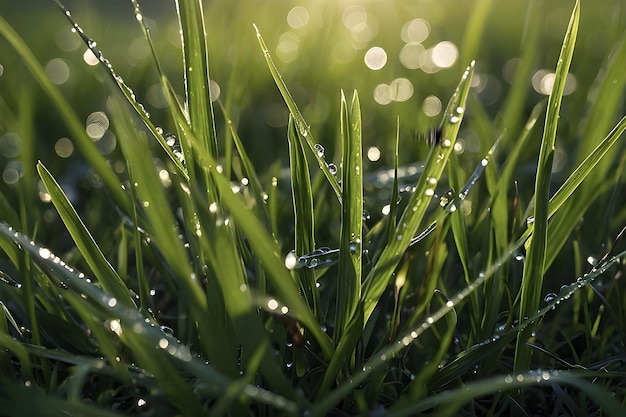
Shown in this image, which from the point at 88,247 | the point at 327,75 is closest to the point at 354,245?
the point at 88,247

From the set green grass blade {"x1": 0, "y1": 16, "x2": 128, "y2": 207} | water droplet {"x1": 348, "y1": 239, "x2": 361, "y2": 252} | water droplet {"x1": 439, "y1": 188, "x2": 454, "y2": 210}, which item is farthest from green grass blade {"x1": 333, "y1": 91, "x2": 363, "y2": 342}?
green grass blade {"x1": 0, "y1": 16, "x2": 128, "y2": 207}

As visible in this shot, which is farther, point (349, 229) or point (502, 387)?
point (349, 229)

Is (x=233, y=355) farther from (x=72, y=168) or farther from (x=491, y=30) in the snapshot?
(x=491, y=30)

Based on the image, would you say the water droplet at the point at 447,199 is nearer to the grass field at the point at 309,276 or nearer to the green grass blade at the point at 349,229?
the grass field at the point at 309,276

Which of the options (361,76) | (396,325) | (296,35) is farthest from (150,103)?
(396,325)

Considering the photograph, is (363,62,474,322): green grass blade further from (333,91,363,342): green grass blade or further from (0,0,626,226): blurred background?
(0,0,626,226): blurred background

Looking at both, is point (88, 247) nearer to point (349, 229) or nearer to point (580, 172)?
point (349, 229)
